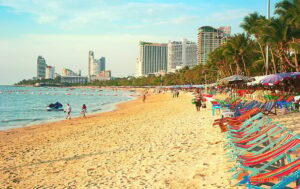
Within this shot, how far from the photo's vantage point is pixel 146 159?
756cm

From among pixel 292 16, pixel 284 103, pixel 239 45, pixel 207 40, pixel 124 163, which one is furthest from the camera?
pixel 207 40

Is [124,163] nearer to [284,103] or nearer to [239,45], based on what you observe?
[284,103]

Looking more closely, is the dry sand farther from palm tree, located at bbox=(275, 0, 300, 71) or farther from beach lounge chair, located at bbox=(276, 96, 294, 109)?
palm tree, located at bbox=(275, 0, 300, 71)

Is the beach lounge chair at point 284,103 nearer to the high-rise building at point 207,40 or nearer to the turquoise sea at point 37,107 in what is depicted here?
the turquoise sea at point 37,107

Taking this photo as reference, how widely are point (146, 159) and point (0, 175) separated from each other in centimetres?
371

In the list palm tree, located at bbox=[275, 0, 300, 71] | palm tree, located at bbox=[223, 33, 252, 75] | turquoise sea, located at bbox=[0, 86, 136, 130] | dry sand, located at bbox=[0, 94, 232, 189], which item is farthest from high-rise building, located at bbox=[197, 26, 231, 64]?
dry sand, located at bbox=[0, 94, 232, 189]

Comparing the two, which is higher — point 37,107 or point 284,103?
point 284,103

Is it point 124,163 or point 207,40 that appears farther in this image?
point 207,40

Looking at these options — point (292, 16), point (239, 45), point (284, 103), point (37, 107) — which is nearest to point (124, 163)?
point (284, 103)

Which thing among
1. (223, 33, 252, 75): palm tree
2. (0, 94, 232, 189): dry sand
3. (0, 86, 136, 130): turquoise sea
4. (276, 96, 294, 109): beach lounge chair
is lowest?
(0, 86, 136, 130): turquoise sea

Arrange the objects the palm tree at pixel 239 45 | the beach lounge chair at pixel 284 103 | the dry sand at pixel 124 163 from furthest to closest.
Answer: the palm tree at pixel 239 45, the beach lounge chair at pixel 284 103, the dry sand at pixel 124 163

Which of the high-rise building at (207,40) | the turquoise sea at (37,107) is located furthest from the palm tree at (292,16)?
the high-rise building at (207,40)

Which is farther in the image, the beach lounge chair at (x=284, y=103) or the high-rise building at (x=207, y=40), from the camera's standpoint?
the high-rise building at (x=207, y=40)

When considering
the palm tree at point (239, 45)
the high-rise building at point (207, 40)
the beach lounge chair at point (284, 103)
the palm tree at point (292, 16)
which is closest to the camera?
the beach lounge chair at point (284, 103)
